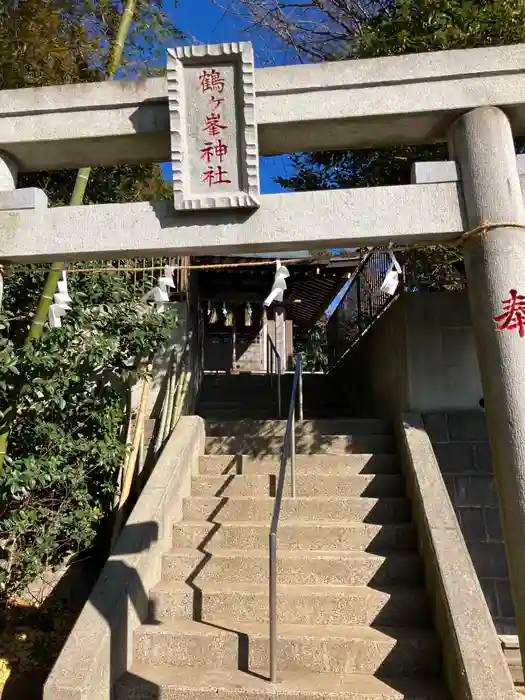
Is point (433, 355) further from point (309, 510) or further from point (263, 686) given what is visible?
point (263, 686)

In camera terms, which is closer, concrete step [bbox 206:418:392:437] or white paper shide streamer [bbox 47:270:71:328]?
white paper shide streamer [bbox 47:270:71:328]

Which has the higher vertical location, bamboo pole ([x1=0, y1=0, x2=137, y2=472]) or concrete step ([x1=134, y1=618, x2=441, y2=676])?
bamboo pole ([x1=0, y1=0, x2=137, y2=472])

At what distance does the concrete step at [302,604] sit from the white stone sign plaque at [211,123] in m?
2.78

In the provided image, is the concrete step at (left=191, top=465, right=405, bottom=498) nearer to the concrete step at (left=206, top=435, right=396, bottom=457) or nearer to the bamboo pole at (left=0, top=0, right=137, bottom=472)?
the concrete step at (left=206, top=435, right=396, bottom=457)

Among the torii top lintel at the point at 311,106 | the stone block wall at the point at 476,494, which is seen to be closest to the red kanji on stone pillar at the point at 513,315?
the torii top lintel at the point at 311,106

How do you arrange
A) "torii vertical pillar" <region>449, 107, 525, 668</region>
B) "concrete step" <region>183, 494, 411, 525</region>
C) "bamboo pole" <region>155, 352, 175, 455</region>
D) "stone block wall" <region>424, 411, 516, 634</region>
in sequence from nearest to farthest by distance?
"torii vertical pillar" <region>449, 107, 525, 668</region>
"concrete step" <region>183, 494, 411, 525</region>
"stone block wall" <region>424, 411, 516, 634</region>
"bamboo pole" <region>155, 352, 175, 455</region>

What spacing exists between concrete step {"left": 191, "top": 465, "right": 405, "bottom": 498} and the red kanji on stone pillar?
102 inches

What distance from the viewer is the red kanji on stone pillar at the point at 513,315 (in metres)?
2.90

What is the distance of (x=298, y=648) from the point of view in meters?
3.73

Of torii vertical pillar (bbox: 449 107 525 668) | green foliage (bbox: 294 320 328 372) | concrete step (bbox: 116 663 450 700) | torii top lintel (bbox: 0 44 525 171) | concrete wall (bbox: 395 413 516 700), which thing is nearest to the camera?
torii vertical pillar (bbox: 449 107 525 668)

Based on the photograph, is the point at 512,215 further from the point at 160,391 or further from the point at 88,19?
the point at 88,19

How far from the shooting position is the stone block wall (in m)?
→ 5.06

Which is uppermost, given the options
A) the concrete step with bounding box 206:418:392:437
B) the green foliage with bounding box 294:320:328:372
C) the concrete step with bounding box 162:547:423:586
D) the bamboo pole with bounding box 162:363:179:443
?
the green foliage with bounding box 294:320:328:372

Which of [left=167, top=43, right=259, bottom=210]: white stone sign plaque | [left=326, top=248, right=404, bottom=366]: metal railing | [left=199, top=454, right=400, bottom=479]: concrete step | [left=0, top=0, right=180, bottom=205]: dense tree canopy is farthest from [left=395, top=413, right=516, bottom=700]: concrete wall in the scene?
[left=0, top=0, right=180, bottom=205]: dense tree canopy
